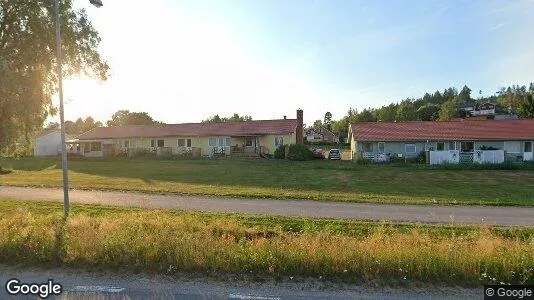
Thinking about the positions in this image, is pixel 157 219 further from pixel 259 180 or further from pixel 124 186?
pixel 259 180

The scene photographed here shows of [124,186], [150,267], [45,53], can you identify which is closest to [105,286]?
[150,267]

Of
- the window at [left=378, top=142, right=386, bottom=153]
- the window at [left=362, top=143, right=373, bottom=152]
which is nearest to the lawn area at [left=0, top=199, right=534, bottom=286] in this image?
the window at [left=378, top=142, right=386, bottom=153]

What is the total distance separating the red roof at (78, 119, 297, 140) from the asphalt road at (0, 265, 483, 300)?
131ft

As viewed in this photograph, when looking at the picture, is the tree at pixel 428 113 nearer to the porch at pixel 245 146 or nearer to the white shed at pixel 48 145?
the porch at pixel 245 146

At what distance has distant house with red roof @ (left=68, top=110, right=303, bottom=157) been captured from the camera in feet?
154

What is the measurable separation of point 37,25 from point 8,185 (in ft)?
38.4

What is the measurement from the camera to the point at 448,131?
4188 centimetres

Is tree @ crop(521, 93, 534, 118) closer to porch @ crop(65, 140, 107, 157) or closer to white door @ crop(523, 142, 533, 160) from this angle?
white door @ crop(523, 142, 533, 160)

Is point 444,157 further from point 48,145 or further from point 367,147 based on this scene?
point 48,145

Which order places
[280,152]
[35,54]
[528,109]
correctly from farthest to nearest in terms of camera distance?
[528,109]
[280,152]
[35,54]

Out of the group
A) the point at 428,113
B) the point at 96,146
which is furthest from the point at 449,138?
the point at 428,113

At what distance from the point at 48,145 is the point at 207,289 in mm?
67532

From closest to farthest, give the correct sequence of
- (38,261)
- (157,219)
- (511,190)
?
(38,261) → (157,219) → (511,190)

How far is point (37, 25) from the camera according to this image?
15.2 metres
